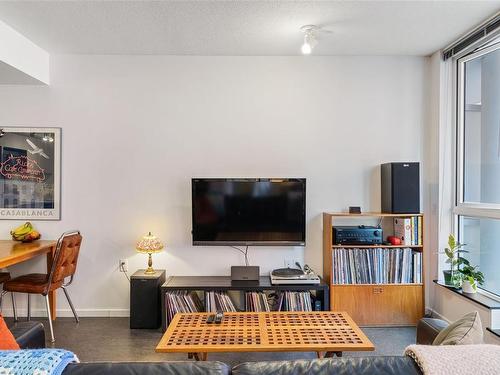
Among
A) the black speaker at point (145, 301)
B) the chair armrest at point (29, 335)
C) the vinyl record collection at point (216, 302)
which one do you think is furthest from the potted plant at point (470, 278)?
the chair armrest at point (29, 335)

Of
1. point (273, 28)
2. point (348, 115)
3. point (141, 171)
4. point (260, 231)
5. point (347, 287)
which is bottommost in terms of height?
point (347, 287)

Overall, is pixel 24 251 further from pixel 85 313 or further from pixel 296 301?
pixel 296 301

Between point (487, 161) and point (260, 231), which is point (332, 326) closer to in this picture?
point (260, 231)

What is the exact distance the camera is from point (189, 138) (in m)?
3.58

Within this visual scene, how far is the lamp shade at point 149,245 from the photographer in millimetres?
3305

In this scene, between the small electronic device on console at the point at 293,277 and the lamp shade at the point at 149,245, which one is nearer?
the small electronic device on console at the point at 293,277

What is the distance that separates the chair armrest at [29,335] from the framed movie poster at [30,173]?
1792 millimetres

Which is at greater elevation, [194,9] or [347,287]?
[194,9]

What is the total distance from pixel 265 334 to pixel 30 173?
2.88m

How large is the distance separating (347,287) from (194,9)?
8.83 feet

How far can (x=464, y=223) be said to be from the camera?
10.8ft

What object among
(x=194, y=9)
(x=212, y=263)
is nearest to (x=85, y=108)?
(x=194, y=9)

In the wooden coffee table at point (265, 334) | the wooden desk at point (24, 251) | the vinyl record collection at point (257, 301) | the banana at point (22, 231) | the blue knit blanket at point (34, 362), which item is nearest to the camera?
the blue knit blanket at point (34, 362)

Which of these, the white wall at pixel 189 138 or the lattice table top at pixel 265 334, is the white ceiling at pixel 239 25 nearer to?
the white wall at pixel 189 138
